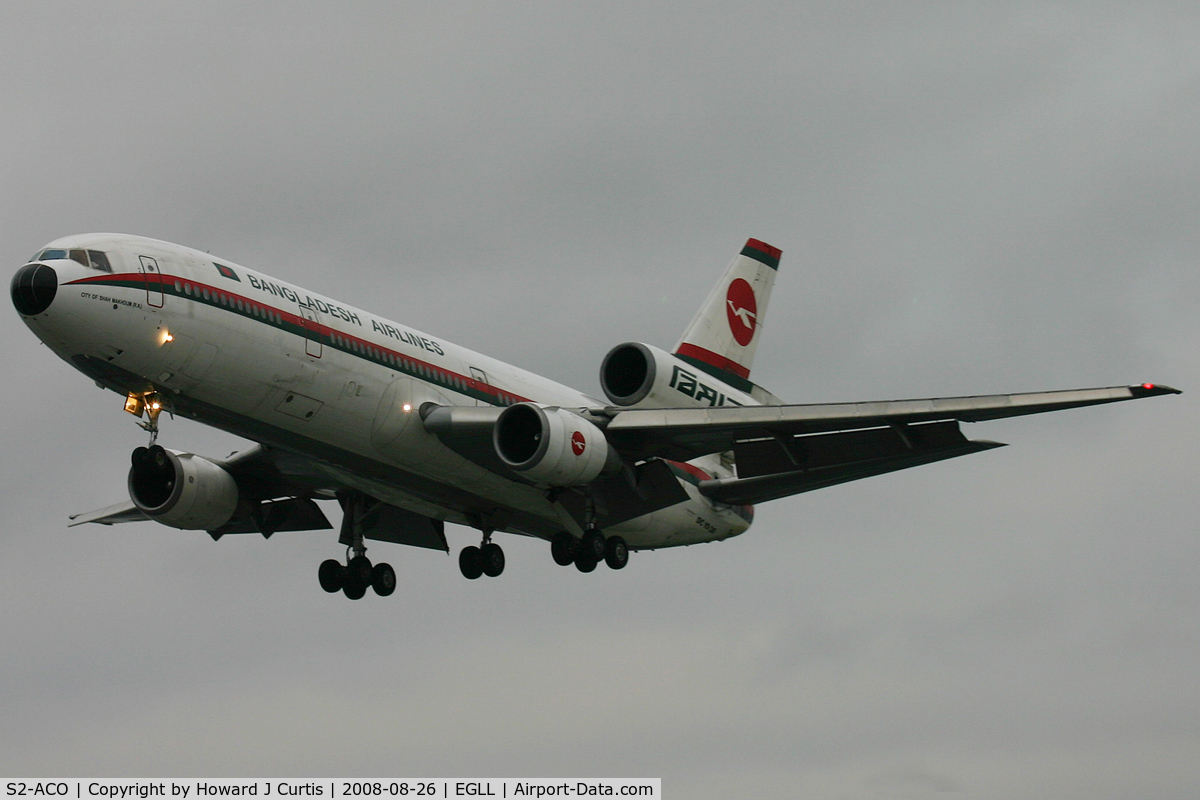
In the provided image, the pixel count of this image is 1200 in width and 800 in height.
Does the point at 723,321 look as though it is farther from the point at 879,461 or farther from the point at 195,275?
the point at 195,275

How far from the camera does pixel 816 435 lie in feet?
114

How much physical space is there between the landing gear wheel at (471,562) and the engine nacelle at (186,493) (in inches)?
226

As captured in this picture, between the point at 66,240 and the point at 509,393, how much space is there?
35.1 ft

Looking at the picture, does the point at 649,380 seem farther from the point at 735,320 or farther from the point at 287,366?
the point at 287,366

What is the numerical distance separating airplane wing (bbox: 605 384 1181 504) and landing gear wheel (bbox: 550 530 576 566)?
2562mm

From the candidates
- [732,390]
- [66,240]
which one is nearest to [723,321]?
[732,390]

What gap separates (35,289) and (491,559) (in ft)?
44.9

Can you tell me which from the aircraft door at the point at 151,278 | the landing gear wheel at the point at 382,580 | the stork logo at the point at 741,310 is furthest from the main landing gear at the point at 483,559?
the aircraft door at the point at 151,278

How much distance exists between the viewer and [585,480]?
32.9 m

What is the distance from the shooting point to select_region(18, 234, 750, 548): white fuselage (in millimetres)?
28547

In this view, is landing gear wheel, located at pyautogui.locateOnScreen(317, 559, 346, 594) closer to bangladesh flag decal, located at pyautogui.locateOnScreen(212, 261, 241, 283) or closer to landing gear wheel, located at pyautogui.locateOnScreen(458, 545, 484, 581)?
landing gear wheel, located at pyautogui.locateOnScreen(458, 545, 484, 581)

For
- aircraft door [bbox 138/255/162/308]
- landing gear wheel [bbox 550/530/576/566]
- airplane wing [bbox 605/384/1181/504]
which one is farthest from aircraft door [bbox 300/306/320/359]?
landing gear wheel [bbox 550/530/576/566]

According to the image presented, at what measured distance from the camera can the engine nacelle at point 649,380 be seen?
36000 millimetres

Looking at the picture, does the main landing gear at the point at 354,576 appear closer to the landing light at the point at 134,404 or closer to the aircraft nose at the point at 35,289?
the landing light at the point at 134,404
